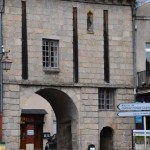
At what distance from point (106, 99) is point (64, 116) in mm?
2710

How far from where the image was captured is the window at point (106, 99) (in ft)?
116

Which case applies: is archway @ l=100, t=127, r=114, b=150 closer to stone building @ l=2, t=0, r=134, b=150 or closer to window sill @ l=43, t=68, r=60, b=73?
stone building @ l=2, t=0, r=134, b=150

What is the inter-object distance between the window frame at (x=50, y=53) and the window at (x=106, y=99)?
3.06 metres

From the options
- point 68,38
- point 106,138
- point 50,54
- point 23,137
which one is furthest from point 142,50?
point 23,137

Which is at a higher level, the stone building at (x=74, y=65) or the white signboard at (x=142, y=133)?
the stone building at (x=74, y=65)

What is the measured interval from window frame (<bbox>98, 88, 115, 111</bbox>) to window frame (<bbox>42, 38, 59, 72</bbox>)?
2932 mm

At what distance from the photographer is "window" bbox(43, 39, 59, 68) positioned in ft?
112

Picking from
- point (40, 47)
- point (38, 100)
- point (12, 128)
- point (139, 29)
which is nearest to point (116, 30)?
point (139, 29)

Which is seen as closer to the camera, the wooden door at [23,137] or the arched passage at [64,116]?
the arched passage at [64,116]

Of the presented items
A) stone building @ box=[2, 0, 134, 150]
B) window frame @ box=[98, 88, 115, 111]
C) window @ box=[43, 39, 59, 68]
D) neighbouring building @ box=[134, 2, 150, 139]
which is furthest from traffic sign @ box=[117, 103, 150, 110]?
window @ box=[43, 39, 59, 68]

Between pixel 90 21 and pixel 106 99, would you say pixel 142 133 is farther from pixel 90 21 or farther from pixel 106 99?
pixel 90 21

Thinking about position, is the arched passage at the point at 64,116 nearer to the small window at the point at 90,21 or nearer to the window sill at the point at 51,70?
the window sill at the point at 51,70

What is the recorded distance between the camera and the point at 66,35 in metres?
34.4

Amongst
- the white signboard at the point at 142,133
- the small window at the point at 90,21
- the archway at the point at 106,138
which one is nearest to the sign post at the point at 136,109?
the white signboard at the point at 142,133
